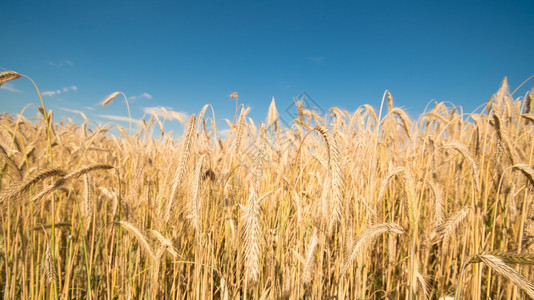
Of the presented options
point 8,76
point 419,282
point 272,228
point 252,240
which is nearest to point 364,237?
point 252,240

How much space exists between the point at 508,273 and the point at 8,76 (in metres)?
2.55

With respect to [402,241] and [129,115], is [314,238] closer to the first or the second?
[402,241]

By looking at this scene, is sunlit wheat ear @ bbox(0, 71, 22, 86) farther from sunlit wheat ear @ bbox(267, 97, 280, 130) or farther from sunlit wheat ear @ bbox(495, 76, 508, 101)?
sunlit wheat ear @ bbox(495, 76, 508, 101)

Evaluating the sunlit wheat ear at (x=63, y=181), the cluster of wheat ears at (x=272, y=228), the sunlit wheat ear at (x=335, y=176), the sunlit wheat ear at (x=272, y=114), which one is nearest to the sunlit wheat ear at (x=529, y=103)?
the cluster of wheat ears at (x=272, y=228)

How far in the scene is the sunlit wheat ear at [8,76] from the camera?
1.35 m

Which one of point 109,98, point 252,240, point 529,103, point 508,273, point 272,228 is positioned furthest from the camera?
point 109,98

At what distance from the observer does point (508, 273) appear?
91 cm

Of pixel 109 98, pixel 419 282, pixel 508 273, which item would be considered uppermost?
pixel 109 98

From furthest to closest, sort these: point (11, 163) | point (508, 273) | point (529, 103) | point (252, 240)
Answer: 1. point (529, 103)
2. point (11, 163)
3. point (252, 240)
4. point (508, 273)

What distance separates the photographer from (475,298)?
4.60 ft

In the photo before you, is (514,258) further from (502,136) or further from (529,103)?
(529,103)

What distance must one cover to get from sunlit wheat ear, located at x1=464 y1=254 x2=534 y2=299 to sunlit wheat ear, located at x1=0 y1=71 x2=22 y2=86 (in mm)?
2404

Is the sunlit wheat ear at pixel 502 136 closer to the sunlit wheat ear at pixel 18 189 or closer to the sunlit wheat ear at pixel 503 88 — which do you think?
the sunlit wheat ear at pixel 503 88

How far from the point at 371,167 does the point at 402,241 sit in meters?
0.82
